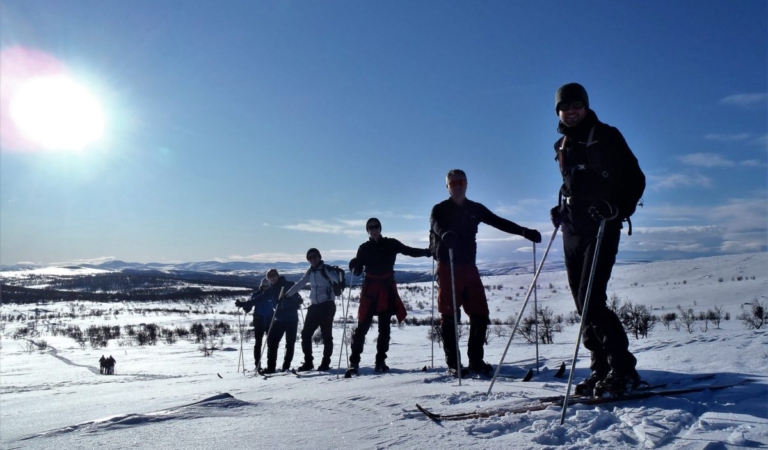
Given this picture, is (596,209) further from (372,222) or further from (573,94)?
(372,222)

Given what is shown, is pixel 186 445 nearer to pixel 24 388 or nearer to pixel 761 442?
pixel 761 442

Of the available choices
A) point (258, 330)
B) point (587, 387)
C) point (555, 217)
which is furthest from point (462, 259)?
point (258, 330)

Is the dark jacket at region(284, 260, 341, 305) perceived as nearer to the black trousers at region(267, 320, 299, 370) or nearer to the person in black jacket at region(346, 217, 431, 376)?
the black trousers at region(267, 320, 299, 370)

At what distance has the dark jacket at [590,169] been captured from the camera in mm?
2352

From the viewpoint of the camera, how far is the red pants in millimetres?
3781

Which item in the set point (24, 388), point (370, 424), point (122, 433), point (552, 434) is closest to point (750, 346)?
point (552, 434)

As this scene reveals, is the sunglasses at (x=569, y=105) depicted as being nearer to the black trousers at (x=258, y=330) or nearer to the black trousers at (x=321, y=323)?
the black trousers at (x=321, y=323)

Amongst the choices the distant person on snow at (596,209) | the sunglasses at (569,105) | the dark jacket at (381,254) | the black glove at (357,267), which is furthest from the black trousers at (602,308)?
the black glove at (357,267)

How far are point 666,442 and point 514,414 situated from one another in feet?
1.93

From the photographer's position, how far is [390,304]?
192 inches

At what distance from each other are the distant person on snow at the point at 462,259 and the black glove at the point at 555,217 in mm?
1167

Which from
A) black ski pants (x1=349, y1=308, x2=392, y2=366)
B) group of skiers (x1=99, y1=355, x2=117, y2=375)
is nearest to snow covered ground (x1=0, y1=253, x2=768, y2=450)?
black ski pants (x1=349, y1=308, x2=392, y2=366)

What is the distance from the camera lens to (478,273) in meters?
4.02

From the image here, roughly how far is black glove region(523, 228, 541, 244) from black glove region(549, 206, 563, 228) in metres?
1.17
